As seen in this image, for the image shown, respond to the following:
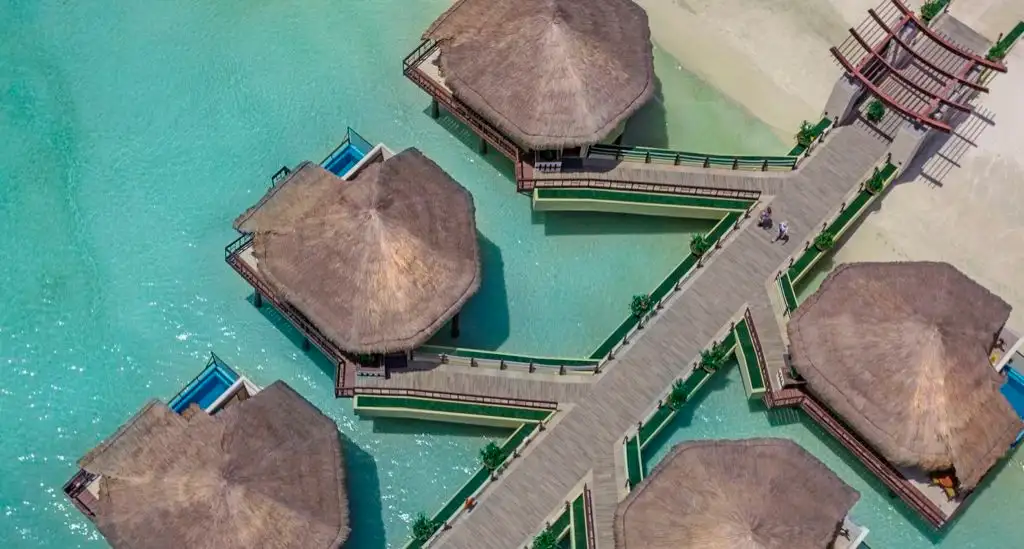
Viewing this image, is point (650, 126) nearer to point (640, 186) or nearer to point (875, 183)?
point (640, 186)

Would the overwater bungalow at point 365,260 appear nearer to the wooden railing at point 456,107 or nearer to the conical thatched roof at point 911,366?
the wooden railing at point 456,107

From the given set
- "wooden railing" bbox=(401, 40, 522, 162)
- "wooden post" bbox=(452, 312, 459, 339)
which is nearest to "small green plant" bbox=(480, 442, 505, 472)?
"wooden post" bbox=(452, 312, 459, 339)

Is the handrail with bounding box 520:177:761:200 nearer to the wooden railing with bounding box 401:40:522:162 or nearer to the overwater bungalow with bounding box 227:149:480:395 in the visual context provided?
the wooden railing with bounding box 401:40:522:162

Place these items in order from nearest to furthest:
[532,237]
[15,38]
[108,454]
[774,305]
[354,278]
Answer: [108,454], [354,278], [774,305], [532,237], [15,38]

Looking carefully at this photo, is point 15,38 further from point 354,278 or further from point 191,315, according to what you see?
point 354,278

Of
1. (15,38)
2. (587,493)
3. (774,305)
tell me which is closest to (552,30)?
(774,305)

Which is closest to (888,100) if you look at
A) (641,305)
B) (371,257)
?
(641,305)

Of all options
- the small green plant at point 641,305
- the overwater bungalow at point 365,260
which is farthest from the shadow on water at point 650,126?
the overwater bungalow at point 365,260
